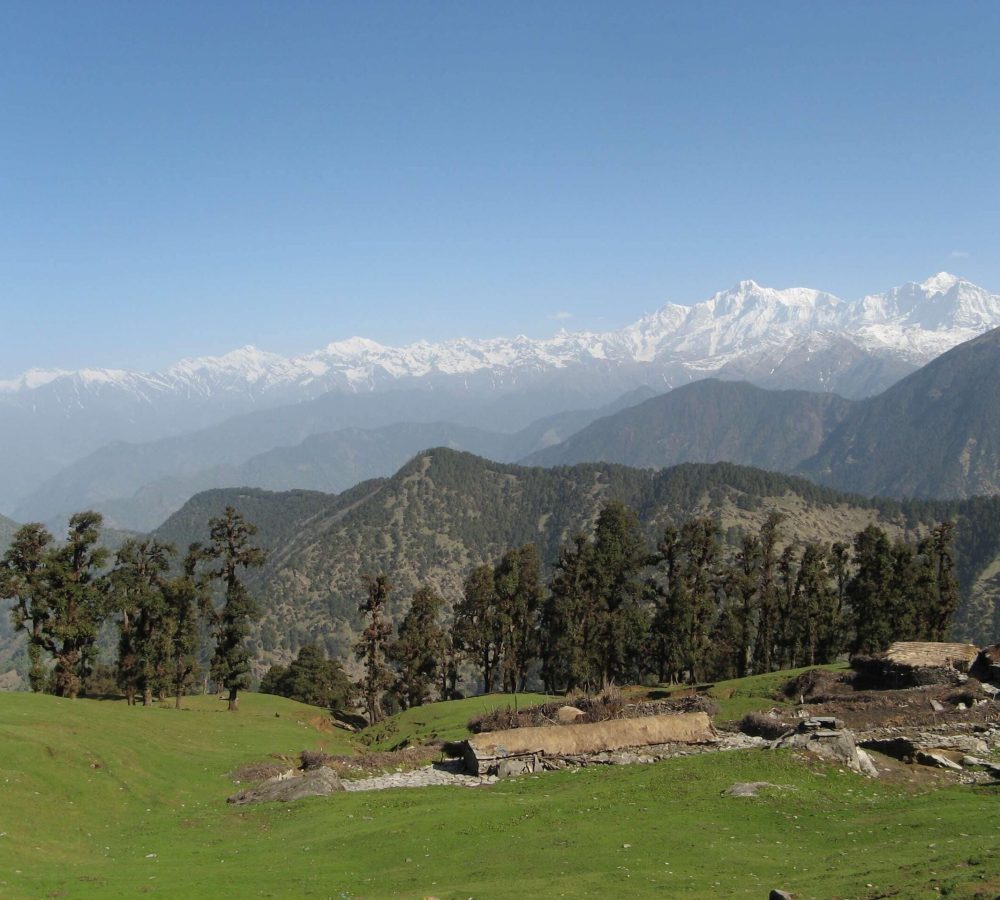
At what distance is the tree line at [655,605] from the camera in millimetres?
76375

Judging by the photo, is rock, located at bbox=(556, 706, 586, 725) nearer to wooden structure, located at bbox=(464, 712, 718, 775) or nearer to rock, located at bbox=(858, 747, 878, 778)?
wooden structure, located at bbox=(464, 712, 718, 775)

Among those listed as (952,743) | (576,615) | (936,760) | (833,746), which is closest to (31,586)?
(576,615)

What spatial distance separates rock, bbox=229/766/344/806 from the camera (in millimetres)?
34719

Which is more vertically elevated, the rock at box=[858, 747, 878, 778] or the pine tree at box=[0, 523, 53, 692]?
the pine tree at box=[0, 523, 53, 692]

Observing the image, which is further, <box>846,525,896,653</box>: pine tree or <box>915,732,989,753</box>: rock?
<box>846,525,896,653</box>: pine tree

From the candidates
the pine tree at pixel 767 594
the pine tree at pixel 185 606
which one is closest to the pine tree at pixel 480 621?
the pine tree at pixel 185 606

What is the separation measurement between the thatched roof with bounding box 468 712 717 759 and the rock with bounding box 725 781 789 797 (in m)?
9.88

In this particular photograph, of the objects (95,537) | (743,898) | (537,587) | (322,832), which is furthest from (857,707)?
(95,537)

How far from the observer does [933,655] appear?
5325cm

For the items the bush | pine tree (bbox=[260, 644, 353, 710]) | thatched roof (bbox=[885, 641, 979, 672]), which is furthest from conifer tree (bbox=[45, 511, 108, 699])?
thatched roof (bbox=[885, 641, 979, 672])

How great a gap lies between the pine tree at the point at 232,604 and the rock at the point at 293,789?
90.1 feet

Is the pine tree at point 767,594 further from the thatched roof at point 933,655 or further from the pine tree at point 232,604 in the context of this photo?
the pine tree at point 232,604

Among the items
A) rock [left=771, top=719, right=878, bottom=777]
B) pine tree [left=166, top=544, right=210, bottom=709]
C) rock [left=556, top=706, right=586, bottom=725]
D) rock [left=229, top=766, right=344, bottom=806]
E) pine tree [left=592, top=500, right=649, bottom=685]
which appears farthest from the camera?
pine tree [left=592, top=500, right=649, bottom=685]

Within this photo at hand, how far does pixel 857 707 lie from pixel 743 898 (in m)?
29.4
